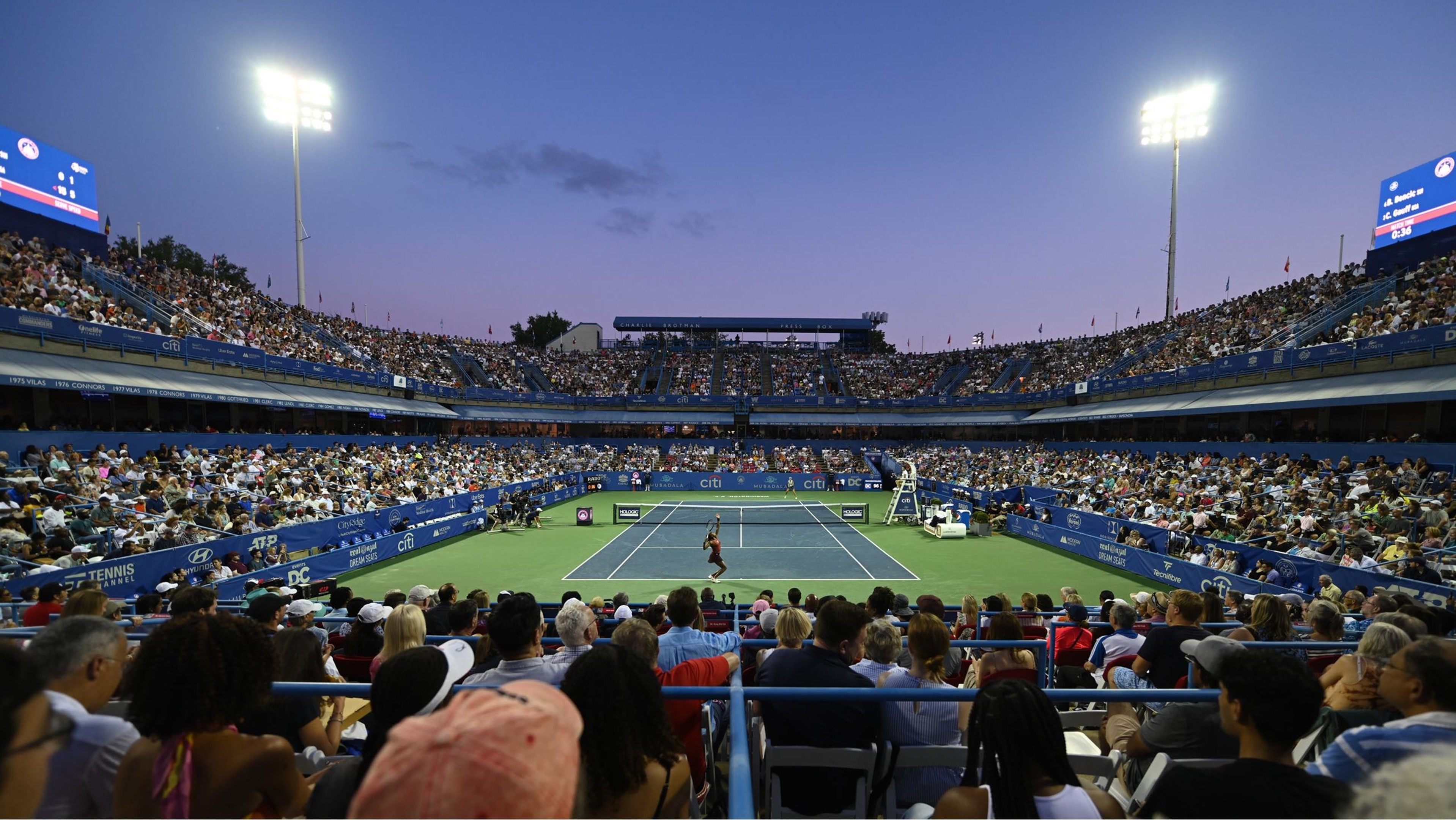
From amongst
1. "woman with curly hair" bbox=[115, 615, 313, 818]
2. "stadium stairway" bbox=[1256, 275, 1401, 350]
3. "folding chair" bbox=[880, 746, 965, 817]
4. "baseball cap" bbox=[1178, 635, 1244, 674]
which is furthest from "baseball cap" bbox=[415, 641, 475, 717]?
"stadium stairway" bbox=[1256, 275, 1401, 350]

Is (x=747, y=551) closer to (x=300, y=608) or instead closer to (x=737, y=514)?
(x=737, y=514)

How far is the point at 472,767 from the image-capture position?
1067 millimetres

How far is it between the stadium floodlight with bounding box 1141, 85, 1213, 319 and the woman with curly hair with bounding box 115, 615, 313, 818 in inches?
2180

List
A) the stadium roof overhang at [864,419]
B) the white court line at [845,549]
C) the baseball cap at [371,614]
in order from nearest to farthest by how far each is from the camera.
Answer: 1. the baseball cap at [371,614]
2. the white court line at [845,549]
3. the stadium roof overhang at [864,419]

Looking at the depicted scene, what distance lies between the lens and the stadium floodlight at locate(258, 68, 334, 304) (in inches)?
Result: 1684

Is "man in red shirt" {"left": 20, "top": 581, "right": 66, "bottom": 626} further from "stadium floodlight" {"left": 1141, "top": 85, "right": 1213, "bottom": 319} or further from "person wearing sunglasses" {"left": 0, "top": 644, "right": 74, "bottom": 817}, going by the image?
"stadium floodlight" {"left": 1141, "top": 85, "right": 1213, "bottom": 319}

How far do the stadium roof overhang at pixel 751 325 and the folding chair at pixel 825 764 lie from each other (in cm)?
7704

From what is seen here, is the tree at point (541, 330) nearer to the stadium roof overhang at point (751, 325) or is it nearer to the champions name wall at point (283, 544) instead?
the stadium roof overhang at point (751, 325)

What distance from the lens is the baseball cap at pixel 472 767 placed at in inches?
41.8

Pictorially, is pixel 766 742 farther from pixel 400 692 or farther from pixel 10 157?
pixel 10 157

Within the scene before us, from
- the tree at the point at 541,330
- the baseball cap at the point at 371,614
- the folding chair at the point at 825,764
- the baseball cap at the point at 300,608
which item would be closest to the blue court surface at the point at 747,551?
the baseball cap at the point at 300,608

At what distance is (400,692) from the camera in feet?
9.24

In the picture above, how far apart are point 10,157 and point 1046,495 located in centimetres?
4990

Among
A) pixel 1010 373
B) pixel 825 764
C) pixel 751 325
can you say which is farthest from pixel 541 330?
pixel 825 764
